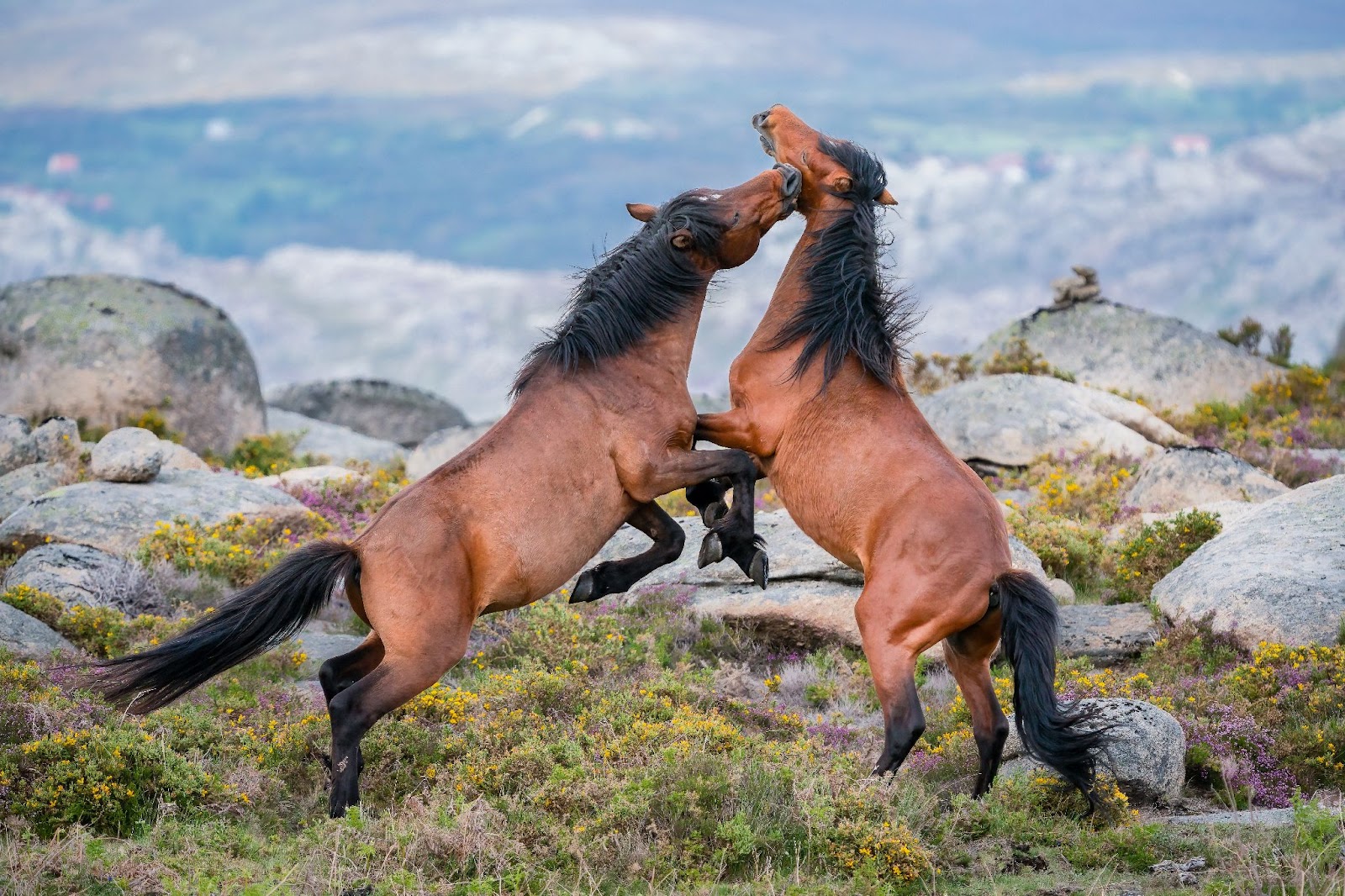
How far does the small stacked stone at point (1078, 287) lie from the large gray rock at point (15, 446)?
46.4 feet

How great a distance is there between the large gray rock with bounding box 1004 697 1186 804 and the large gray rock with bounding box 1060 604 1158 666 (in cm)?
187

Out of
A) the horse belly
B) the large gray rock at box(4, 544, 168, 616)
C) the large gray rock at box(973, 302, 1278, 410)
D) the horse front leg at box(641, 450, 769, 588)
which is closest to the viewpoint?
the horse belly

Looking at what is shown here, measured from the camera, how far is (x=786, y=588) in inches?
400

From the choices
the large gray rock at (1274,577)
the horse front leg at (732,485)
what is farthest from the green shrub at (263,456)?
the large gray rock at (1274,577)

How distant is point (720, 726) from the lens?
23.6 ft

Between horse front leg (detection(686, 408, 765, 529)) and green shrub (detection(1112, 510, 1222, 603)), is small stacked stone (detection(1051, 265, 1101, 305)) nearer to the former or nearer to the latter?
green shrub (detection(1112, 510, 1222, 603))

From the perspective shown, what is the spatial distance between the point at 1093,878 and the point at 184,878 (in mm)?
4185

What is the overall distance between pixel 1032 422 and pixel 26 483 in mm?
10693

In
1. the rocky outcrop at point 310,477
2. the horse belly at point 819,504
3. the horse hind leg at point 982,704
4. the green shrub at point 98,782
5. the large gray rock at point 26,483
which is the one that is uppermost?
the horse belly at point 819,504

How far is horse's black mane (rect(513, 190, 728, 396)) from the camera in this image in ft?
23.5

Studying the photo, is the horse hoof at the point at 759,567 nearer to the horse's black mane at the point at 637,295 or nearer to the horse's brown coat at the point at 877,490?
the horse's brown coat at the point at 877,490

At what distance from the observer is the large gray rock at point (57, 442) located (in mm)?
13359

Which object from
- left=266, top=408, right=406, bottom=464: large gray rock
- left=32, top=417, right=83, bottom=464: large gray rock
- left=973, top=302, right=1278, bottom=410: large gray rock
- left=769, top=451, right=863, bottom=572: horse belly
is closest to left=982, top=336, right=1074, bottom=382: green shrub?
left=973, top=302, right=1278, bottom=410: large gray rock

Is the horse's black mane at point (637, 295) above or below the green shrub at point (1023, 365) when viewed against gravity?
above
